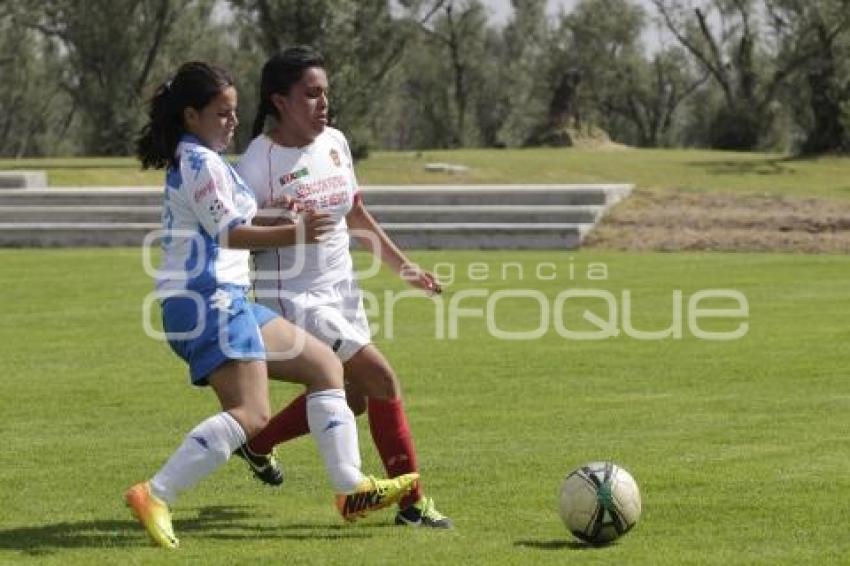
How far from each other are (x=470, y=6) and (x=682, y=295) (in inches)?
2268

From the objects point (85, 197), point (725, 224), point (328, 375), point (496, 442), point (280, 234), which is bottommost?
point (725, 224)

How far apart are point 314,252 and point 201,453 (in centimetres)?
117

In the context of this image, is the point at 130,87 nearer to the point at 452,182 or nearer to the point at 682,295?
the point at 452,182

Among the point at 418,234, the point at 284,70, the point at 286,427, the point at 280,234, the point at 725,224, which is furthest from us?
the point at 418,234

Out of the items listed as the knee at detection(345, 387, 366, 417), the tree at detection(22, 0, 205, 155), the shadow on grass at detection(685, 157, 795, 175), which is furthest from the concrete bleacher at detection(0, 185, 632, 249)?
the tree at detection(22, 0, 205, 155)

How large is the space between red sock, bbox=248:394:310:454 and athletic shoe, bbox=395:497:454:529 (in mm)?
820

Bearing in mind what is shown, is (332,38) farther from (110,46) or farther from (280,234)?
(280,234)

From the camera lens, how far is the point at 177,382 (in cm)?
1381

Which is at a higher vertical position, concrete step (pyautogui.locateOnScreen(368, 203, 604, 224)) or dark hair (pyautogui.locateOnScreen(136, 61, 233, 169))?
dark hair (pyautogui.locateOnScreen(136, 61, 233, 169))

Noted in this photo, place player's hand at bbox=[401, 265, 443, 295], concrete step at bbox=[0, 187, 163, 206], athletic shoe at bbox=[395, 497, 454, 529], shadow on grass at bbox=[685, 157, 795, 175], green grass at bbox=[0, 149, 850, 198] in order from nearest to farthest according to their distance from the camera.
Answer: athletic shoe at bbox=[395, 497, 454, 529] → player's hand at bbox=[401, 265, 443, 295] → concrete step at bbox=[0, 187, 163, 206] → green grass at bbox=[0, 149, 850, 198] → shadow on grass at bbox=[685, 157, 795, 175]

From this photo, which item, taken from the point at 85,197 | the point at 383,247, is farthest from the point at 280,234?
the point at 85,197

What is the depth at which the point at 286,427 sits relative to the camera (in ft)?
28.2

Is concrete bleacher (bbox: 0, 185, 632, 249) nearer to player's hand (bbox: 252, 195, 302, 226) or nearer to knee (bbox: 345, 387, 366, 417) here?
knee (bbox: 345, 387, 366, 417)

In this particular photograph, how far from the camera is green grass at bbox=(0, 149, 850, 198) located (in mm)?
36750
